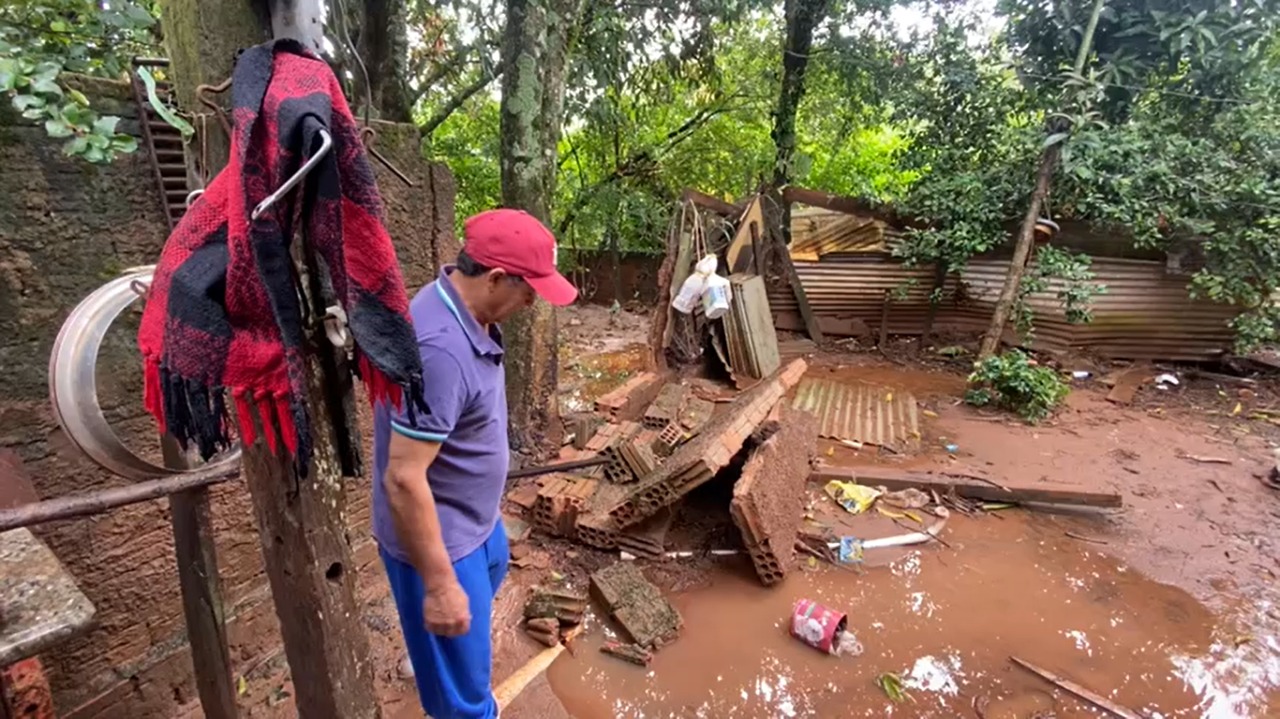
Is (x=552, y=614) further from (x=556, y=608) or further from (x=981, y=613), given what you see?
(x=981, y=613)

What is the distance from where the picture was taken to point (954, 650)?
10.7 feet

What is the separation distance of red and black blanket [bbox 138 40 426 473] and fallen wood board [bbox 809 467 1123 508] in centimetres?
436

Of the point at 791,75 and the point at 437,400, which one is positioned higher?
the point at 791,75

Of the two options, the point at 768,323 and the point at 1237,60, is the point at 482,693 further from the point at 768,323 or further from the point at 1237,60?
the point at 1237,60

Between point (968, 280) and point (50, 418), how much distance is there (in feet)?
31.3

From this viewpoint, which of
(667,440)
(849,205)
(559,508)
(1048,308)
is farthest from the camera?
(849,205)

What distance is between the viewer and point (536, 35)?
444cm

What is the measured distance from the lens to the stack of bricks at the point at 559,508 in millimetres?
4004

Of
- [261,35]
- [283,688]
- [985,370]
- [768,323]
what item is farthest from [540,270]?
[985,370]

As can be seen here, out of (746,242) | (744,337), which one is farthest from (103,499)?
(746,242)

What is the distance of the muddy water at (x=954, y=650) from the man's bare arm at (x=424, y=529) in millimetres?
1415

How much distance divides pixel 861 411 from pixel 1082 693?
384 cm

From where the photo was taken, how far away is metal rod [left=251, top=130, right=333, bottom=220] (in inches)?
42.4

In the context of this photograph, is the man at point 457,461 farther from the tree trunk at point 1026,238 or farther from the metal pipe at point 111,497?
the tree trunk at point 1026,238
